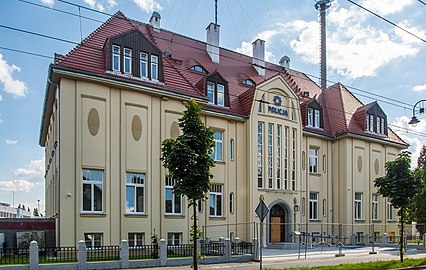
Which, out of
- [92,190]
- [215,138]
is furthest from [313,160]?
[92,190]

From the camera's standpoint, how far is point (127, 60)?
24.0m

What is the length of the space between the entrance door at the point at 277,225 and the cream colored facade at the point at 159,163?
0.11m

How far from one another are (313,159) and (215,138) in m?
9.55

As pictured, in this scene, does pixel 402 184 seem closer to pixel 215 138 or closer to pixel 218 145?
pixel 218 145

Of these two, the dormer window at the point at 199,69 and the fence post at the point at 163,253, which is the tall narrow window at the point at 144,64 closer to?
the dormer window at the point at 199,69

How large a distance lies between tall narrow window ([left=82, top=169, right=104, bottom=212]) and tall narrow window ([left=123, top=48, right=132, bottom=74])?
5.36 m

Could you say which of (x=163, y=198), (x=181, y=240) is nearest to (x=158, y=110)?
(x=163, y=198)

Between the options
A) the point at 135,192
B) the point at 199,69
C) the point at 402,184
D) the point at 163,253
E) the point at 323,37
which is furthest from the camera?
the point at 323,37

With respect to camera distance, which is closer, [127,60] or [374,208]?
[127,60]

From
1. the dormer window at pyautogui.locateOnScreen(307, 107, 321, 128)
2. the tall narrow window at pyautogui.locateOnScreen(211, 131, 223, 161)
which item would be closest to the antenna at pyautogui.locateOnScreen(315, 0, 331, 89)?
the dormer window at pyautogui.locateOnScreen(307, 107, 321, 128)

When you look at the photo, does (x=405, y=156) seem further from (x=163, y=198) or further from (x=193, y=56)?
(x=193, y=56)

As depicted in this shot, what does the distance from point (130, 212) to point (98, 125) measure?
4.59m

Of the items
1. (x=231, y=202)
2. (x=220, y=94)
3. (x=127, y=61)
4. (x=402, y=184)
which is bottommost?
(x=231, y=202)

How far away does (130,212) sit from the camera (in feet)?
76.4
